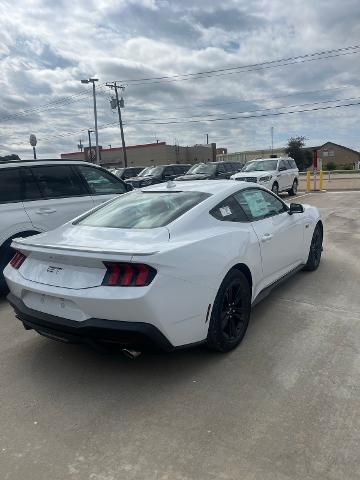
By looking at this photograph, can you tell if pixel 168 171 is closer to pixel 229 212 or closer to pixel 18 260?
pixel 229 212

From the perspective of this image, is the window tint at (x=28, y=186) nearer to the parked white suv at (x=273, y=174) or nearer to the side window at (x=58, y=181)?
the side window at (x=58, y=181)

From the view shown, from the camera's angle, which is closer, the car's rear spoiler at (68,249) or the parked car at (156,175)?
the car's rear spoiler at (68,249)

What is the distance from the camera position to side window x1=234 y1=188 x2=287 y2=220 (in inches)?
176

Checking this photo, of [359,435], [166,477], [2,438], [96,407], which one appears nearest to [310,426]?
[359,435]

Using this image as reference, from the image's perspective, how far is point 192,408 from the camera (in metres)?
2.96

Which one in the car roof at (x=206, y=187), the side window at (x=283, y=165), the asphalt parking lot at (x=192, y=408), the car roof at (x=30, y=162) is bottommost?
the asphalt parking lot at (x=192, y=408)

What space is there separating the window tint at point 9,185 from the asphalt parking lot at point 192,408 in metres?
1.98

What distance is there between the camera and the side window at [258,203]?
4.47m

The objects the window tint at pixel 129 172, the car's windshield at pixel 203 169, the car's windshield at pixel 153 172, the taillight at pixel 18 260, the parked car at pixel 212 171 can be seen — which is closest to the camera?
the taillight at pixel 18 260

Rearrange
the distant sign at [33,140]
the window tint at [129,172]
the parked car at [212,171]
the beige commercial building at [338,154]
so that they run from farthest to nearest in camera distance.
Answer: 1. the beige commercial building at [338,154]
2. the window tint at [129,172]
3. the parked car at [212,171]
4. the distant sign at [33,140]

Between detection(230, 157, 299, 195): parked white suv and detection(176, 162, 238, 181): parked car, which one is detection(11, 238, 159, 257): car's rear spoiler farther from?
detection(176, 162, 238, 181): parked car

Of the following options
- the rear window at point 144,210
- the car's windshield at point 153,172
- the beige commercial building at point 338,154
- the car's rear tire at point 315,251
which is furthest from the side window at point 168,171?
the beige commercial building at point 338,154

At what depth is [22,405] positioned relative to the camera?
309 cm

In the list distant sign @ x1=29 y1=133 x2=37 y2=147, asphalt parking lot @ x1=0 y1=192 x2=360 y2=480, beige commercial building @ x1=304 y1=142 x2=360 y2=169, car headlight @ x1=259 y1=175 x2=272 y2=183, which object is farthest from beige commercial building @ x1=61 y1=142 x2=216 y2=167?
asphalt parking lot @ x1=0 y1=192 x2=360 y2=480
